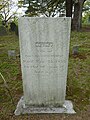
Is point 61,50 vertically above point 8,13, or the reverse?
point 8,13

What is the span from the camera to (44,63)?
3541 mm

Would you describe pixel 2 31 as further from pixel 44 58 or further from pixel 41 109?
pixel 44 58

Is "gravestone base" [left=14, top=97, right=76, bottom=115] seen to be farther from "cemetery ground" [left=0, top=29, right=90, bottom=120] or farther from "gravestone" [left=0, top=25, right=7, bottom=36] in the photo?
"gravestone" [left=0, top=25, right=7, bottom=36]

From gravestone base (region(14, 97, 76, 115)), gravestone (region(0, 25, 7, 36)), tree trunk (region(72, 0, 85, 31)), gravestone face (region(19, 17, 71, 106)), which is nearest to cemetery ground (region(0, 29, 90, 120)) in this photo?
gravestone base (region(14, 97, 76, 115))

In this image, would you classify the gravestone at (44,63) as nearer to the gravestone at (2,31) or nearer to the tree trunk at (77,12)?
the tree trunk at (77,12)

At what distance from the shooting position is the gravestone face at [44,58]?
324cm

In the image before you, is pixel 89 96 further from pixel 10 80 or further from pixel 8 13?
pixel 8 13

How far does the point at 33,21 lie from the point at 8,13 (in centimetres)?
2125

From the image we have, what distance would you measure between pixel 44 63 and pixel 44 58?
0.10 metres

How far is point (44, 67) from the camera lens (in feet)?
11.8

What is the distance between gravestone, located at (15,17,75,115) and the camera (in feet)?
10.6

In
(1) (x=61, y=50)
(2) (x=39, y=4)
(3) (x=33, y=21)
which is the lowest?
(1) (x=61, y=50)

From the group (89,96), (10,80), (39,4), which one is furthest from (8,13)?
(89,96)

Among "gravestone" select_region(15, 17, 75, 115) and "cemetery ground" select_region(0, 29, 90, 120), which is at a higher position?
"gravestone" select_region(15, 17, 75, 115)
